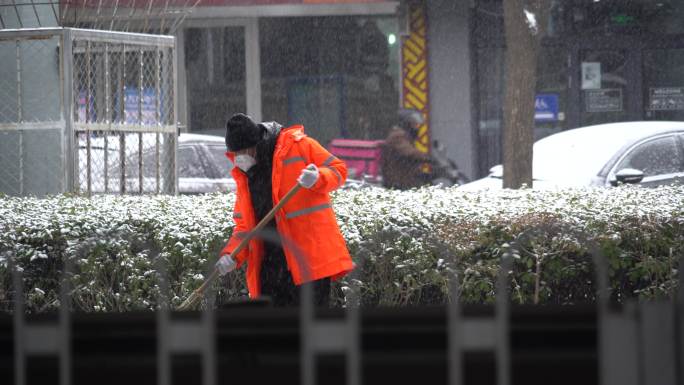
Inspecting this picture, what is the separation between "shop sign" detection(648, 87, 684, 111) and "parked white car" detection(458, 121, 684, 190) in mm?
6183

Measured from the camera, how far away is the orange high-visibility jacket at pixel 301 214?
572 cm

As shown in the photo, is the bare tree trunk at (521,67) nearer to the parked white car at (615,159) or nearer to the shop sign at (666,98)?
the parked white car at (615,159)

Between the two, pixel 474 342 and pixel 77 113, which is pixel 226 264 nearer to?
pixel 474 342

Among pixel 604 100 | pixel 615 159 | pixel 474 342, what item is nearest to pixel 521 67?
pixel 615 159

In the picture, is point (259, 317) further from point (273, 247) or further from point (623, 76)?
point (623, 76)

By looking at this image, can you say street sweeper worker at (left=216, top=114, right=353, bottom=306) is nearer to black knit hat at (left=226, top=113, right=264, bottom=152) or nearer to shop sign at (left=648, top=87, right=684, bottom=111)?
black knit hat at (left=226, top=113, right=264, bottom=152)

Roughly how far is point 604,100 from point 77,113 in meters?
10.9

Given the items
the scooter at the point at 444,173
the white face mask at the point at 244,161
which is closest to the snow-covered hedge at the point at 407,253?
the white face mask at the point at 244,161

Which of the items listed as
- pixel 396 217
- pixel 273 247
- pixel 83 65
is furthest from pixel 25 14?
pixel 273 247

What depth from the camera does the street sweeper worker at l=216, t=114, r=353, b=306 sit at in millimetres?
5719

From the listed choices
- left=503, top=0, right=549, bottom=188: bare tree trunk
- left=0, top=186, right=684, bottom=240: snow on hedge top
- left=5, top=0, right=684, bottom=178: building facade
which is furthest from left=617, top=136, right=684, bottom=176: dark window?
left=5, top=0, right=684, bottom=178: building facade

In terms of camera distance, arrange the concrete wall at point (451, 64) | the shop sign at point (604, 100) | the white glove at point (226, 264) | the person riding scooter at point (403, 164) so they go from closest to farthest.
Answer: the white glove at point (226, 264) < the person riding scooter at point (403, 164) < the shop sign at point (604, 100) < the concrete wall at point (451, 64)

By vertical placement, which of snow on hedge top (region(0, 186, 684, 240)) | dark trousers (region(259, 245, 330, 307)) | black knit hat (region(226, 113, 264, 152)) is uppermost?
black knit hat (region(226, 113, 264, 152))

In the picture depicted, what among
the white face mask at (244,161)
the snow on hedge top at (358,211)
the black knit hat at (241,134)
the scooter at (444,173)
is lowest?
the snow on hedge top at (358,211)
